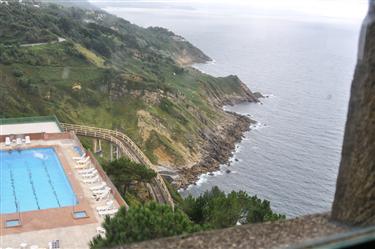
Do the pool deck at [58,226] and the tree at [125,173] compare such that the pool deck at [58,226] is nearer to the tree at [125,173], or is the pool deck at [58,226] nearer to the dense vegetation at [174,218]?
the dense vegetation at [174,218]

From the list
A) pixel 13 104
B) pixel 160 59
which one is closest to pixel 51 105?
pixel 13 104

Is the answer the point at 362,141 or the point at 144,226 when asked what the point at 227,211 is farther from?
the point at 362,141

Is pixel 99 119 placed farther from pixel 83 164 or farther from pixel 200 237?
pixel 200 237

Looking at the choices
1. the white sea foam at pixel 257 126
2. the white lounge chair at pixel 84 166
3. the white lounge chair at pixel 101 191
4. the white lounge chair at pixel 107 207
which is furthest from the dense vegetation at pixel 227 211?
the white sea foam at pixel 257 126

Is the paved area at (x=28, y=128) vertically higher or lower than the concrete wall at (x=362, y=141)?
lower

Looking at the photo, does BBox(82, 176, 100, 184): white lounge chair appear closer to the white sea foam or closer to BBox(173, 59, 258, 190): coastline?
BBox(173, 59, 258, 190): coastline

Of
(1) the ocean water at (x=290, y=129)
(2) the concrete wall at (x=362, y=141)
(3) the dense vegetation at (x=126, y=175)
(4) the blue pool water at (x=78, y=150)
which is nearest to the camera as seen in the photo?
(2) the concrete wall at (x=362, y=141)

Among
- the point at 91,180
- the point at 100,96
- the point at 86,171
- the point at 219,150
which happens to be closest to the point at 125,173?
the point at 86,171
